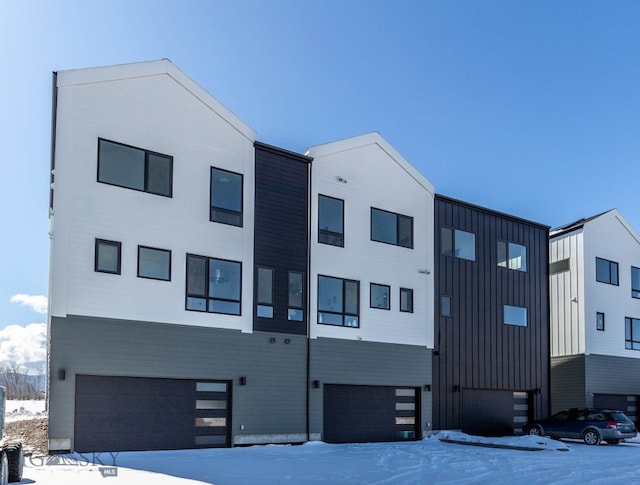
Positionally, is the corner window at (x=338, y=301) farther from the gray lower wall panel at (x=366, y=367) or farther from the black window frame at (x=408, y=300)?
the black window frame at (x=408, y=300)

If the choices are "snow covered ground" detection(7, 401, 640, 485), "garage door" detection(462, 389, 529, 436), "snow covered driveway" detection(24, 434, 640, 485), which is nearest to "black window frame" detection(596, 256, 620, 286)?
"garage door" detection(462, 389, 529, 436)

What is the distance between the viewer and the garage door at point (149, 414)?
1587cm

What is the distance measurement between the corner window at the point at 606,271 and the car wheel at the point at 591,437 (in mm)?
8288

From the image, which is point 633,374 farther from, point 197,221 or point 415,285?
point 197,221

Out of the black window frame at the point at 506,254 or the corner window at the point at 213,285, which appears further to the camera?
the black window frame at the point at 506,254

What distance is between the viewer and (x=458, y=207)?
24578 mm

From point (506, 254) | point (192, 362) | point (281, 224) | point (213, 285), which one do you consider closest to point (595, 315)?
point (506, 254)

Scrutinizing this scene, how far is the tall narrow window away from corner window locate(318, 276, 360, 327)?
3.84 ft

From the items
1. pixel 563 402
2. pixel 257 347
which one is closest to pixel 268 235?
pixel 257 347

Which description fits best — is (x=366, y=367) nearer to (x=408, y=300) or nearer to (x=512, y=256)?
(x=408, y=300)

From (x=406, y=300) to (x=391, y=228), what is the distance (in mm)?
2400

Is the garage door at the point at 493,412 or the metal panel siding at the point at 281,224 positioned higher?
the metal panel siding at the point at 281,224

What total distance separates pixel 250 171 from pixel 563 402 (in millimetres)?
16517

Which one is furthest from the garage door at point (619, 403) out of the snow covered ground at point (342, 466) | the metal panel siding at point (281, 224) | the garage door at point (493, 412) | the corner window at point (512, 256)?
the metal panel siding at point (281, 224)
